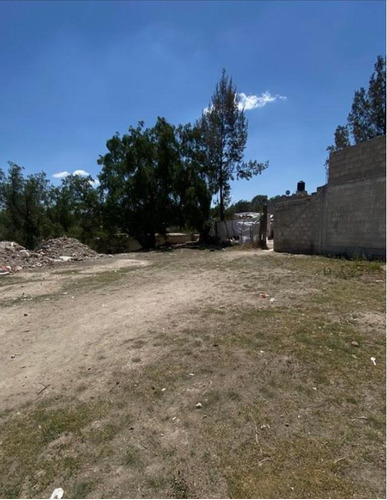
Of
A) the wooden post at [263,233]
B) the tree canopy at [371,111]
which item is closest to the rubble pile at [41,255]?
the wooden post at [263,233]

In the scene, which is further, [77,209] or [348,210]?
[77,209]

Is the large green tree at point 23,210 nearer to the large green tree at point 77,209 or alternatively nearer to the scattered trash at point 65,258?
the large green tree at point 77,209

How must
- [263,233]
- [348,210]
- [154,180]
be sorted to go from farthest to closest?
1. [154,180]
2. [263,233]
3. [348,210]

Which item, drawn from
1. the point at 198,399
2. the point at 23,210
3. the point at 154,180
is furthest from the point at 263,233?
the point at 23,210

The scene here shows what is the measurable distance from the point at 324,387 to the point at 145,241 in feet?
53.9

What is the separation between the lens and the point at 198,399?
2305 millimetres

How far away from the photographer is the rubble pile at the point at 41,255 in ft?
33.8

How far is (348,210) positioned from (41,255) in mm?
11161

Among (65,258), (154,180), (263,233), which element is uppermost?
(154,180)

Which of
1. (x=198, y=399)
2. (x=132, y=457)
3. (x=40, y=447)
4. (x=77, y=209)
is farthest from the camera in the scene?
(x=77, y=209)

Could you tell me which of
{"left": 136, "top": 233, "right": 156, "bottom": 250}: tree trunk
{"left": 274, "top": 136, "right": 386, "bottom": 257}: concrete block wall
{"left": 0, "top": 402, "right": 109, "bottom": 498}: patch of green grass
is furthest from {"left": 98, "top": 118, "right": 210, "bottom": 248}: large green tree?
{"left": 0, "top": 402, "right": 109, "bottom": 498}: patch of green grass

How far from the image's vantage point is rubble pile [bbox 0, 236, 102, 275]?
10297 mm

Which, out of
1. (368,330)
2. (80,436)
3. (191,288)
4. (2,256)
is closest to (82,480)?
(80,436)

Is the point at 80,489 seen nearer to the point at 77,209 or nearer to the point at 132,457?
the point at 132,457
